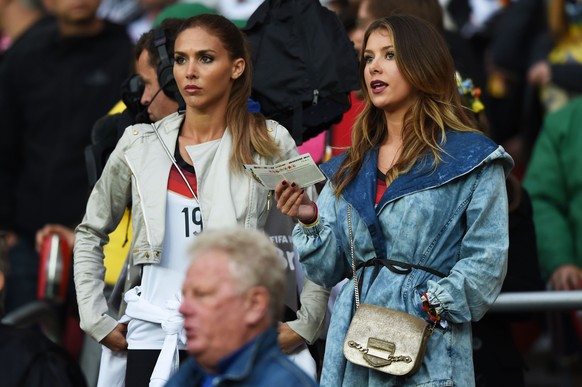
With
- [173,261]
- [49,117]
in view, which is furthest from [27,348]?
[49,117]

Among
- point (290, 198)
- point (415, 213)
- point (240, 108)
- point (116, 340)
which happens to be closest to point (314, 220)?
point (290, 198)

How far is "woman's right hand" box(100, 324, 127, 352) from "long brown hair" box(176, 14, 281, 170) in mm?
854

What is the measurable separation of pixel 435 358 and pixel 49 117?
197 inches

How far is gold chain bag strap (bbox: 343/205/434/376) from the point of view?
555cm

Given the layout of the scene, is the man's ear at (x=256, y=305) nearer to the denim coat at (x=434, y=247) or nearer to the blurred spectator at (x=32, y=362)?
the denim coat at (x=434, y=247)

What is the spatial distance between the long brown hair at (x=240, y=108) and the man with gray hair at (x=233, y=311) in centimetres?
155

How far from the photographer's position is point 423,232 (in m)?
5.72

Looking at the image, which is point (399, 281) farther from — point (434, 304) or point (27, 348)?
point (27, 348)

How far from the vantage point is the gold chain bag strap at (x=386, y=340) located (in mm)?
5547

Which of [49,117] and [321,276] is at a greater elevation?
[49,117]

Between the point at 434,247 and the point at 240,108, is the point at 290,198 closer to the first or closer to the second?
the point at 434,247

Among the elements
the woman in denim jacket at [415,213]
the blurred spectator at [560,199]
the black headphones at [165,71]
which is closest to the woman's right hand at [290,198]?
the woman in denim jacket at [415,213]

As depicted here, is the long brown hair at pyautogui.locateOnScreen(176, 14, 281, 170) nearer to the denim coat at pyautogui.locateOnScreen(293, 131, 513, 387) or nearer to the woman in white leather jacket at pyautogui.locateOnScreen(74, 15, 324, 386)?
the woman in white leather jacket at pyautogui.locateOnScreen(74, 15, 324, 386)

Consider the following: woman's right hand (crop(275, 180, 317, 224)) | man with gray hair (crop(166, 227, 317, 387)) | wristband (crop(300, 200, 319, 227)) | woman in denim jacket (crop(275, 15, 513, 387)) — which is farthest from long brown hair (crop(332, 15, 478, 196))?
man with gray hair (crop(166, 227, 317, 387))
